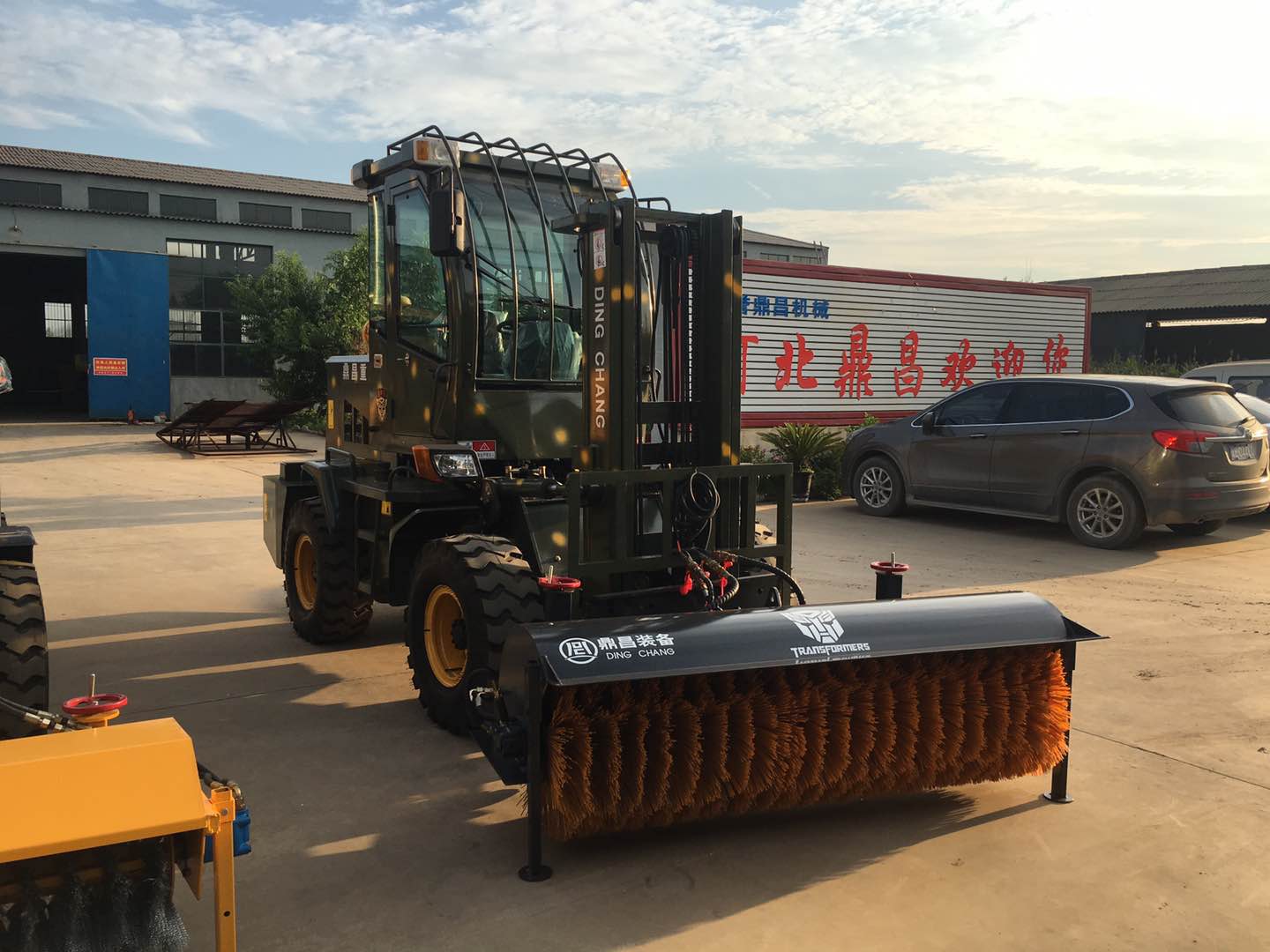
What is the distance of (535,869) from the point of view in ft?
11.3

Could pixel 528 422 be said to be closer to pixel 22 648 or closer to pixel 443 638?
pixel 443 638

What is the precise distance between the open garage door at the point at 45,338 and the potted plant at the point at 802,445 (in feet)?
110

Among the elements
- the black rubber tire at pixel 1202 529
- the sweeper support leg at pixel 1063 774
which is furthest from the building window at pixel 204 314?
the sweeper support leg at pixel 1063 774

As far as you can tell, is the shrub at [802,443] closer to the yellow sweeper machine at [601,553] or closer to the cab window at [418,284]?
the yellow sweeper machine at [601,553]

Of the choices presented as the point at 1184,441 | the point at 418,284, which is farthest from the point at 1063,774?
the point at 1184,441

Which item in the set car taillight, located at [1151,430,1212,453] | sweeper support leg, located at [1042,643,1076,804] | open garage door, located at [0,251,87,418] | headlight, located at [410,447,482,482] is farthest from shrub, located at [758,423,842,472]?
open garage door, located at [0,251,87,418]

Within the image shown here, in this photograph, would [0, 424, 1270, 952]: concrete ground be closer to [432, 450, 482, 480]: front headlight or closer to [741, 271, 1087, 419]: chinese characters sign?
[432, 450, 482, 480]: front headlight

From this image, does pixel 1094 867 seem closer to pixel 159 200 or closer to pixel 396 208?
pixel 396 208

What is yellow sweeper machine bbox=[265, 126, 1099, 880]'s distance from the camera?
3.52 m

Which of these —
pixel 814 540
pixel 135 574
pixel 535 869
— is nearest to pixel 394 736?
pixel 535 869

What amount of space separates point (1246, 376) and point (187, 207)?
30257 mm

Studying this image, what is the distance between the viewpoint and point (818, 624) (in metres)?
3.63

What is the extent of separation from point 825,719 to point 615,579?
4.18 ft

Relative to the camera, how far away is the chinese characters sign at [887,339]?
49.0 ft
